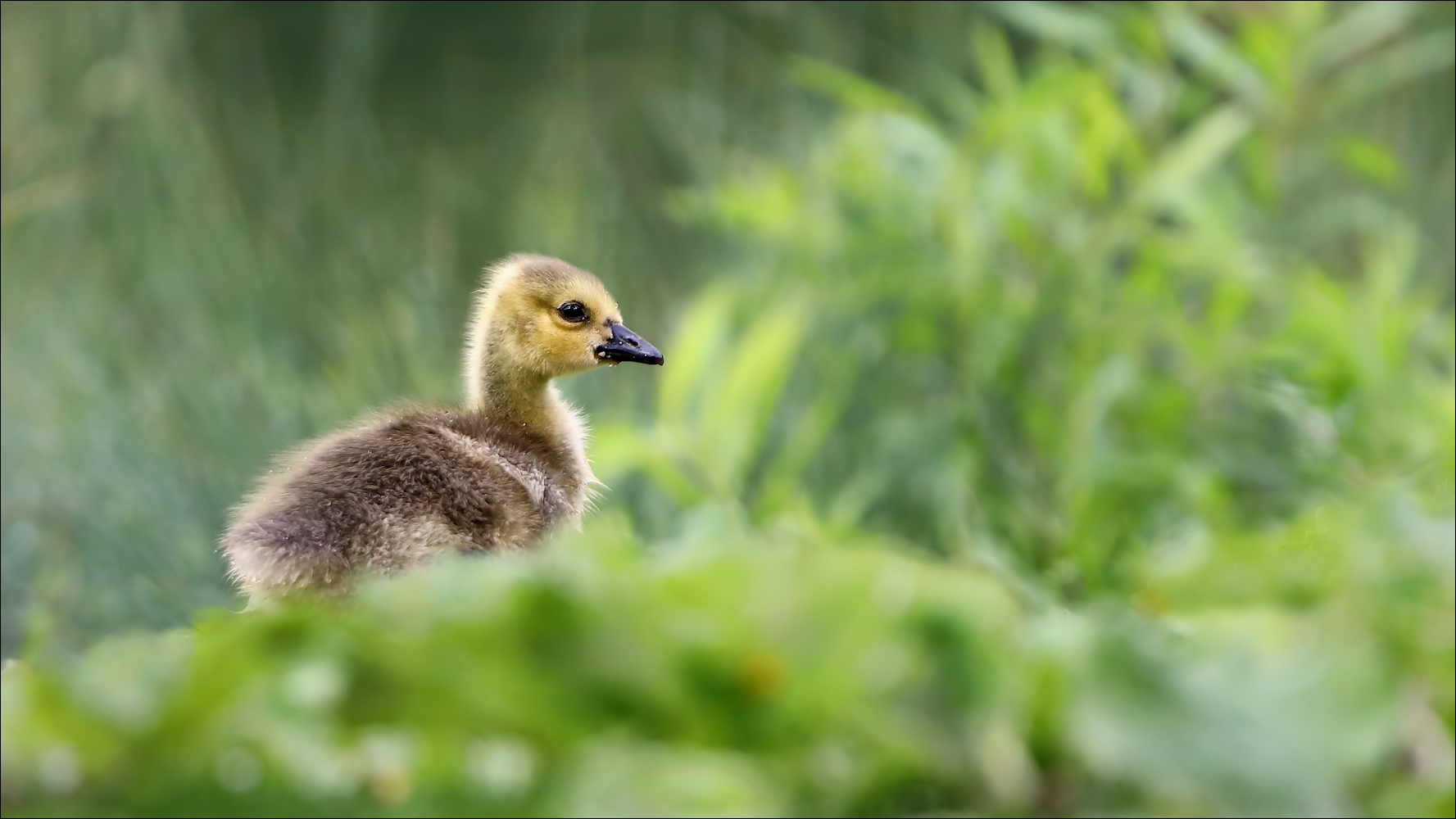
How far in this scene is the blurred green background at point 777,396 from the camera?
1.43 ft

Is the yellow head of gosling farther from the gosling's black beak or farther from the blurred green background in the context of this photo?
the blurred green background

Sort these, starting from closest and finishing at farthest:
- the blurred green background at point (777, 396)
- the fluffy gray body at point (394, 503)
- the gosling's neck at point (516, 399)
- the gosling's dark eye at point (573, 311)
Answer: the blurred green background at point (777, 396), the fluffy gray body at point (394, 503), the gosling's neck at point (516, 399), the gosling's dark eye at point (573, 311)

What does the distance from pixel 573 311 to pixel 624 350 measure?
0.08m

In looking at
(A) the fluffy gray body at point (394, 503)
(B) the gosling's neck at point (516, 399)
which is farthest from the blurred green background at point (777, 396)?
(A) the fluffy gray body at point (394, 503)

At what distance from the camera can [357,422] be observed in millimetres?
1655

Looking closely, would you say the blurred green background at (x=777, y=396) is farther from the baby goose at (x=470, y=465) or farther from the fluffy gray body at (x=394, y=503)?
the fluffy gray body at (x=394, y=503)

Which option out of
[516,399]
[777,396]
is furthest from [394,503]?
[777,396]

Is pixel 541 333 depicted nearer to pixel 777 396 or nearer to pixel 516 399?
pixel 516 399

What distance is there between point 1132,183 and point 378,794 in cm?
264

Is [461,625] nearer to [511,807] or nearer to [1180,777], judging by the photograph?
[511,807]

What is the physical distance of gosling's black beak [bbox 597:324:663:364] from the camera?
1921mm

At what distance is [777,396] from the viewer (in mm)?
2908

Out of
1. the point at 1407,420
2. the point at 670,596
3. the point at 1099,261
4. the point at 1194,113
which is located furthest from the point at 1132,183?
the point at 670,596

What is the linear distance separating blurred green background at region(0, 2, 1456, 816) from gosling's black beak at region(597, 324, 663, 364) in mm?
113
